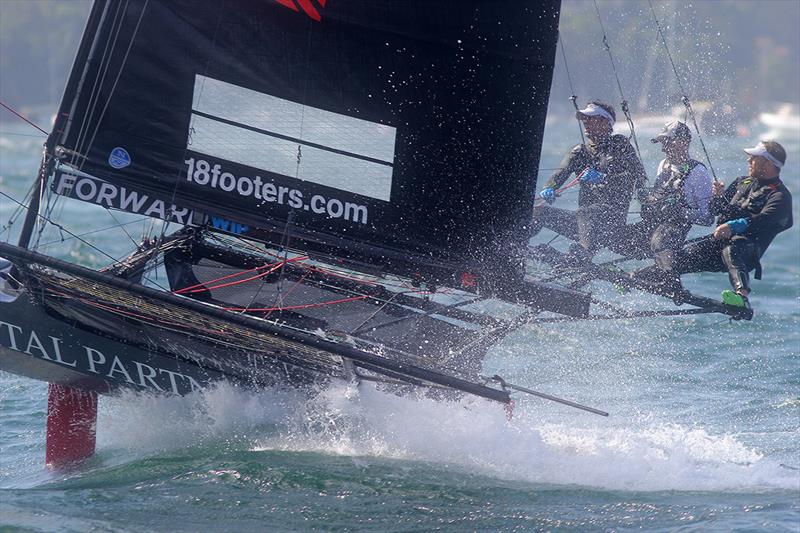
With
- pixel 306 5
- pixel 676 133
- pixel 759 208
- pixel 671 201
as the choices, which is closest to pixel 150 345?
pixel 306 5

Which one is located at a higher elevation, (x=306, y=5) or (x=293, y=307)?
(x=306, y=5)

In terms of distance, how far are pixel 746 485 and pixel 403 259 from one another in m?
2.03

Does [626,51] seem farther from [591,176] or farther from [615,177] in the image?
[591,176]

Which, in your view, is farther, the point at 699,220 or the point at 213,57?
the point at 699,220

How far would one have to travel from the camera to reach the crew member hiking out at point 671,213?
6.21 metres

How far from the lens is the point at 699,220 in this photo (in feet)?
20.7

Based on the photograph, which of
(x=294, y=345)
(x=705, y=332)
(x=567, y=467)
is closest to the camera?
(x=294, y=345)

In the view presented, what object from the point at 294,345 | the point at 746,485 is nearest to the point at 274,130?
the point at 294,345

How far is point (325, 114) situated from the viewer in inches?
221

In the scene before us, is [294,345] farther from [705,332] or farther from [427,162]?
[705,332]

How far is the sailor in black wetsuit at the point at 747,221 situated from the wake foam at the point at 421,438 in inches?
38.7

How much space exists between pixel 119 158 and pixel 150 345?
3.08 ft

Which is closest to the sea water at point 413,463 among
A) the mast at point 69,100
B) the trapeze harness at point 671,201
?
the mast at point 69,100

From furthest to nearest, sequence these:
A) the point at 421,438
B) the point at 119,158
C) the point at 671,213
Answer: the point at 671,213, the point at 421,438, the point at 119,158
